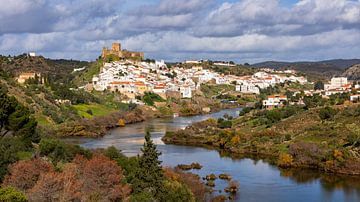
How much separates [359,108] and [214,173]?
59.4 ft

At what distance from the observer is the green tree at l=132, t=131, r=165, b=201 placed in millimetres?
21828

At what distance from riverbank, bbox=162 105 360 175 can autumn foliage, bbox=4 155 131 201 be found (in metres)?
19.3

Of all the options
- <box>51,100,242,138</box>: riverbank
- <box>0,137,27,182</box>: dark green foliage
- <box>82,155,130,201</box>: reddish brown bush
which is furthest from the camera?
<box>51,100,242,138</box>: riverbank

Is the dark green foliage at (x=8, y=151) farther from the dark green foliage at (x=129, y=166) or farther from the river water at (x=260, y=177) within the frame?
the river water at (x=260, y=177)

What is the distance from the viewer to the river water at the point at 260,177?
3020 centimetres

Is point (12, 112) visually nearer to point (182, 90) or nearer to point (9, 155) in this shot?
point (9, 155)

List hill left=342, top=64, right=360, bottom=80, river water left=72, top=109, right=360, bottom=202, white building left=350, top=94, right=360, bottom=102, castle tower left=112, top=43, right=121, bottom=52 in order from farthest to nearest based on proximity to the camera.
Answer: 1. hill left=342, top=64, right=360, bottom=80
2. castle tower left=112, top=43, right=121, bottom=52
3. white building left=350, top=94, right=360, bottom=102
4. river water left=72, top=109, right=360, bottom=202

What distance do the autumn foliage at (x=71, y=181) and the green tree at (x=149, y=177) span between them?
2.02ft

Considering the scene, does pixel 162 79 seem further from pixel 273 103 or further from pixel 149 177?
pixel 149 177

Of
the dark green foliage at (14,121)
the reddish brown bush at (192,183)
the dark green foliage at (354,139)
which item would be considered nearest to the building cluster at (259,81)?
the dark green foliage at (354,139)

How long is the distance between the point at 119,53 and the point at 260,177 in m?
84.8

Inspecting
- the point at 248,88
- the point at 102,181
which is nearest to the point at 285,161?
the point at 102,181

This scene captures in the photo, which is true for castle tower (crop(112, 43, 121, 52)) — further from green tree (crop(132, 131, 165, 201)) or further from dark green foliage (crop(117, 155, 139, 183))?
green tree (crop(132, 131, 165, 201))

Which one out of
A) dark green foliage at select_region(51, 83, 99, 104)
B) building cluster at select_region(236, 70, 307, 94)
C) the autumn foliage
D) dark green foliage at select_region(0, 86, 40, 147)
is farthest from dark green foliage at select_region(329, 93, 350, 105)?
building cluster at select_region(236, 70, 307, 94)
